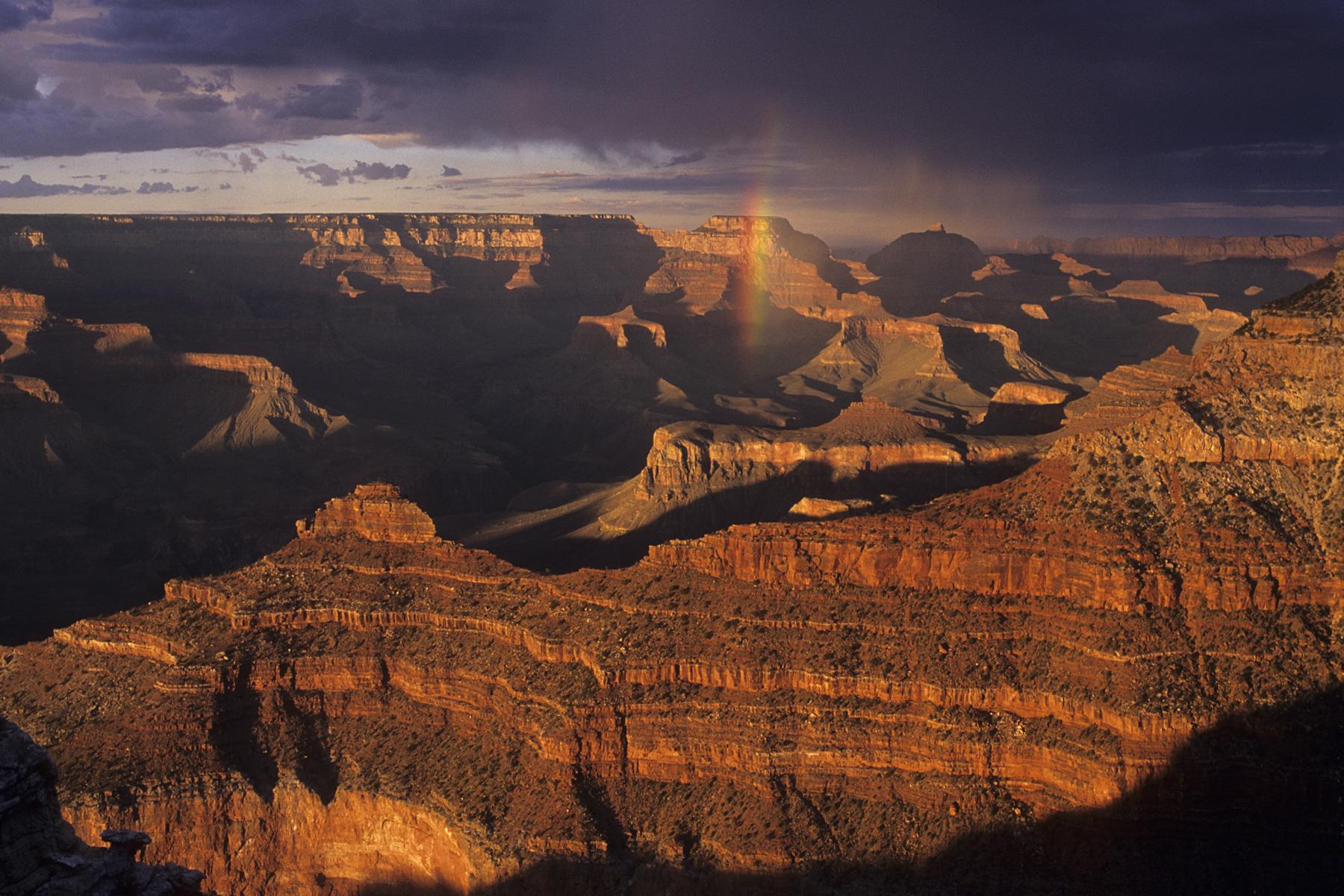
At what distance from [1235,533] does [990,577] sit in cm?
763

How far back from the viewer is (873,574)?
1750 inches

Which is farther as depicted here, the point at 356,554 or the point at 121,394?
the point at 121,394

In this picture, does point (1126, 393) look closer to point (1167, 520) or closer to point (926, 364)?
point (1167, 520)

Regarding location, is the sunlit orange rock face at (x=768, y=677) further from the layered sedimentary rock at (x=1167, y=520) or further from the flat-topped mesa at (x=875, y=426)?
the flat-topped mesa at (x=875, y=426)

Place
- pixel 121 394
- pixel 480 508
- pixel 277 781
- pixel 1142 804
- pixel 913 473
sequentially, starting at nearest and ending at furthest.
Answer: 1. pixel 1142 804
2. pixel 277 781
3. pixel 913 473
4. pixel 480 508
5. pixel 121 394

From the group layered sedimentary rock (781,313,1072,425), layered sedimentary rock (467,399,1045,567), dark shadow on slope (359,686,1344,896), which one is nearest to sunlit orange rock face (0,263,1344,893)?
dark shadow on slope (359,686,1344,896)

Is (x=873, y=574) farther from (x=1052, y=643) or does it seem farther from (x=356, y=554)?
(x=356, y=554)

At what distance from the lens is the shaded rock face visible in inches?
935

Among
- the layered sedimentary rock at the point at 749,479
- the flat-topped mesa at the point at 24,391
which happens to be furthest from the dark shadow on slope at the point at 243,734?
the flat-topped mesa at the point at 24,391

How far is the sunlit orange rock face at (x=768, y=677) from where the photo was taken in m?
38.9

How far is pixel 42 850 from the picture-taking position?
2417 centimetres

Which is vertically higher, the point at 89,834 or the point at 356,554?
the point at 356,554

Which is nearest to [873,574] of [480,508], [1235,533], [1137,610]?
[1137,610]

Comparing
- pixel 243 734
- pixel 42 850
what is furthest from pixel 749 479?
pixel 42 850
